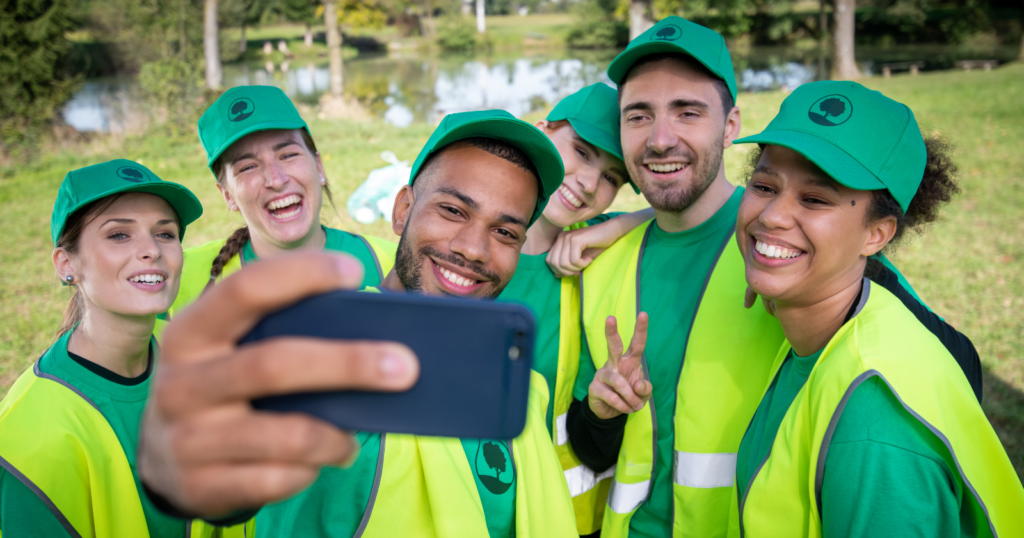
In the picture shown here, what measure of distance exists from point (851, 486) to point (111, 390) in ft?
7.45

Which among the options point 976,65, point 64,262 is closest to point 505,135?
point 64,262

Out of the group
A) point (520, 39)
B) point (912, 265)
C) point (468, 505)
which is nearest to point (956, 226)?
point (912, 265)

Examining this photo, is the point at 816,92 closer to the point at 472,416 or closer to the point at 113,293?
the point at 472,416

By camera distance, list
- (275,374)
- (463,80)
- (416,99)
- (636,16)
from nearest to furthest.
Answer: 1. (275,374)
2. (636,16)
3. (416,99)
4. (463,80)

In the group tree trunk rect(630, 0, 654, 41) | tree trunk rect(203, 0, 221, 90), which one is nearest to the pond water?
tree trunk rect(203, 0, 221, 90)

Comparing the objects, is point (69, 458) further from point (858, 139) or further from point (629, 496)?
point (858, 139)

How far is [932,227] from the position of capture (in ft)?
8.63

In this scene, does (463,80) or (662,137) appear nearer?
(662,137)

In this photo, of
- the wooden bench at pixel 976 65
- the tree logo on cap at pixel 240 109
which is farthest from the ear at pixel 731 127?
the wooden bench at pixel 976 65

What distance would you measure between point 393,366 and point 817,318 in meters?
1.49

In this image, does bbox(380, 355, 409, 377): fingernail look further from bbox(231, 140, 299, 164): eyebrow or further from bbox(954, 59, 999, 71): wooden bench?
bbox(954, 59, 999, 71): wooden bench

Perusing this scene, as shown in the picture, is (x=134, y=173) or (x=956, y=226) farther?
(x=956, y=226)

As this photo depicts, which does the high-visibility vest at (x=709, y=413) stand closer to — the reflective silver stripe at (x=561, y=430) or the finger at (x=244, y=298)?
the reflective silver stripe at (x=561, y=430)

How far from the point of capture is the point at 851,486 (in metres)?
1.41
